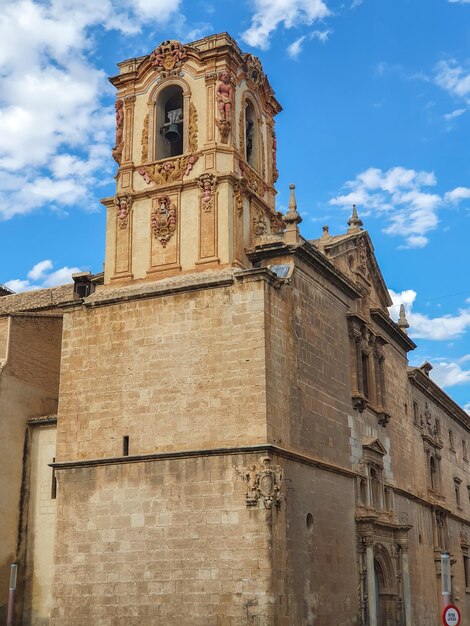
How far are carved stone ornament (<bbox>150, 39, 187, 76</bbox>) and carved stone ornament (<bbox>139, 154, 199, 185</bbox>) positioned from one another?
2840mm

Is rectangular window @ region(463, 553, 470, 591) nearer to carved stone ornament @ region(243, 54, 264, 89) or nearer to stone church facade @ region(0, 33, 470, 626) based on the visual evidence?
stone church facade @ region(0, 33, 470, 626)

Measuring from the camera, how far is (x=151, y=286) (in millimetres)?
23203

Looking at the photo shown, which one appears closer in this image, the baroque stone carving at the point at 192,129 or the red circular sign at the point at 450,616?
the red circular sign at the point at 450,616

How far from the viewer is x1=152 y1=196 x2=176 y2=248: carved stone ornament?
23.9 meters

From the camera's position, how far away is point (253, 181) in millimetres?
25453

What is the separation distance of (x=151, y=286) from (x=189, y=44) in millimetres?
7432

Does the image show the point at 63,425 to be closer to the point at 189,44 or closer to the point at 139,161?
the point at 139,161

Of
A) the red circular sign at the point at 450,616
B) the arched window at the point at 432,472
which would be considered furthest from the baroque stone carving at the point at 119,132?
the arched window at the point at 432,472

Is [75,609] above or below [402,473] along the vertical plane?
below

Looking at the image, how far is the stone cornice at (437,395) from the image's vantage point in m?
34.5

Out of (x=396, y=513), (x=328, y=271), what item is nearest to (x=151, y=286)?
(x=328, y=271)

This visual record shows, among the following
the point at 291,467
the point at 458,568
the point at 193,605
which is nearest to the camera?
the point at 193,605

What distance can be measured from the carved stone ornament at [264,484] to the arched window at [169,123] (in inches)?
387

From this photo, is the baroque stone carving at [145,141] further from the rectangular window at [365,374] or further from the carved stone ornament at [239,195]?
the rectangular window at [365,374]
